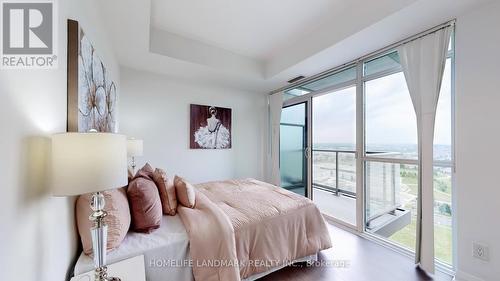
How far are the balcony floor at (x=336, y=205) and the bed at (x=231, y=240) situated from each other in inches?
53.8

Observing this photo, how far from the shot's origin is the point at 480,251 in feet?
5.73

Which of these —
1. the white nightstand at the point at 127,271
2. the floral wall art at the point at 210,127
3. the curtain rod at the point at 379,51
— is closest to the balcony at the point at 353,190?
the curtain rod at the point at 379,51

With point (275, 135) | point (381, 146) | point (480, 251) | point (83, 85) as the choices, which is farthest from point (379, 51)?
point (83, 85)

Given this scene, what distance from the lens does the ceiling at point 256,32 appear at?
76.2 inches

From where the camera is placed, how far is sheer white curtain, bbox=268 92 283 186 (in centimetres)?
434

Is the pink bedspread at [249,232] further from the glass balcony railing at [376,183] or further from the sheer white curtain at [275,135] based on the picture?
the sheer white curtain at [275,135]

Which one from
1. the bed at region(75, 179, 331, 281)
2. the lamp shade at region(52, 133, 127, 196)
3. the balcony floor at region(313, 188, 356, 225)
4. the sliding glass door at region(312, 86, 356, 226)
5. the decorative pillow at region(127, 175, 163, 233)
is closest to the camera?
the lamp shade at region(52, 133, 127, 196)

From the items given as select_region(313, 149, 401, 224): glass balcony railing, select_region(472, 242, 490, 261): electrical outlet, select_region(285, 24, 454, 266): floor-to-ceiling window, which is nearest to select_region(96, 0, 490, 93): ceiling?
select_region(285, 24, 454, 266): floor-to-ceiling window

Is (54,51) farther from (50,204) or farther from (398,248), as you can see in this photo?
(398,248)

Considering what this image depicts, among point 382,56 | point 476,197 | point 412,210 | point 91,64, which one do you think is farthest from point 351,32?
point 91,64

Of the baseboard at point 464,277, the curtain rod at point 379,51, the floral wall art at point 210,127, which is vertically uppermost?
the curtain rod at point 379,51

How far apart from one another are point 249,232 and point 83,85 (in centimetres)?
162

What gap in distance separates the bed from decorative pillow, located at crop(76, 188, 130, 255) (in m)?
0.07

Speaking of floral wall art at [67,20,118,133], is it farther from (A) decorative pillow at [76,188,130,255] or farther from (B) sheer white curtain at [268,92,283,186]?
(B) sheer white curtain at [268,92,283,186]
